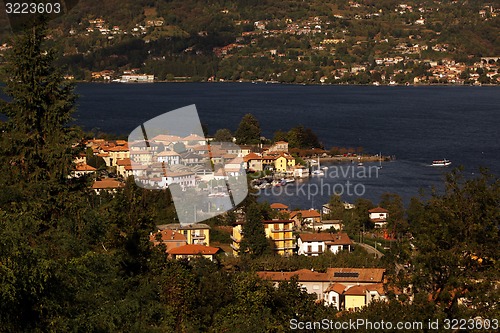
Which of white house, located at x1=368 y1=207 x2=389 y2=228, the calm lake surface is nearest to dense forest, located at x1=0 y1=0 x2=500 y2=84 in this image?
the calm lake surface

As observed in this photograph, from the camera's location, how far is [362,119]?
24516mm

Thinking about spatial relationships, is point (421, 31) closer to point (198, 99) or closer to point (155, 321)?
point (198, 99)

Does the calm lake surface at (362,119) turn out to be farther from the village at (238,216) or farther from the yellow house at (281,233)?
the yellow house at (281,233)

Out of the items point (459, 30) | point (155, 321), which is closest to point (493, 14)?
point (459, 30)

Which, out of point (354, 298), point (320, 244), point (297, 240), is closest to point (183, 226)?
point (297, 240)

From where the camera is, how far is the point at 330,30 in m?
53.4

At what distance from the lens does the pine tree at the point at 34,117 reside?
2512 mm

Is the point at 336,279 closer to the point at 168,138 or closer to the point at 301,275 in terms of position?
the point at 301,275

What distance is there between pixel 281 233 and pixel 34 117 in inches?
219

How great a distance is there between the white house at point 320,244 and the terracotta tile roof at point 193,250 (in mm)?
962

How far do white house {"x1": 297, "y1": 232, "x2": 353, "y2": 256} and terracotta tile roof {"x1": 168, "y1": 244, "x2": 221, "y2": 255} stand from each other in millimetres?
962

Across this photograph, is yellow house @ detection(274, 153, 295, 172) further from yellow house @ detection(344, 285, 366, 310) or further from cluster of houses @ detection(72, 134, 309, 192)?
yellow house @ detection(344, 285, 366, 310)

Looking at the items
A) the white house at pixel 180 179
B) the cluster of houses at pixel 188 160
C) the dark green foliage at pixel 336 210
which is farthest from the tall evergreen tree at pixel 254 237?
the white house at pixel 180 179

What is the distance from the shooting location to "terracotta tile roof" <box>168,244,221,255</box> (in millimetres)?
6996
